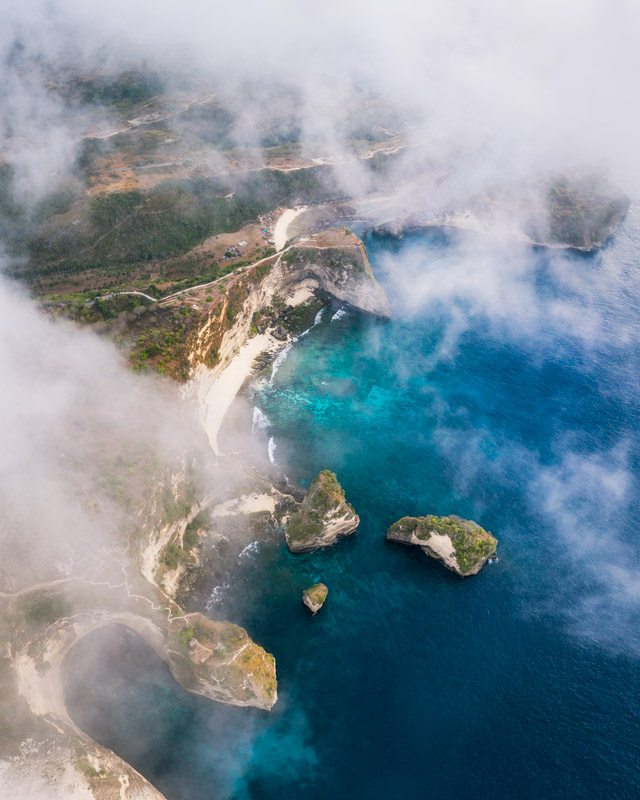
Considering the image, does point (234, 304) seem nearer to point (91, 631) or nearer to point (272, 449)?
point (272, 449)

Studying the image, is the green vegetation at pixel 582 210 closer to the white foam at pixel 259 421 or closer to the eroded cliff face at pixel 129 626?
the white foam at pixel 259 421

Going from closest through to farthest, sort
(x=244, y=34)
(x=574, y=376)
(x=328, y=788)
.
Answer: (x=328, y=788)
(x=574, y=376)
(x=244, y=34)

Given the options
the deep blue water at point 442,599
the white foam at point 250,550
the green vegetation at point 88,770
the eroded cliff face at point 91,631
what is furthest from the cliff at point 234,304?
the green vegetation at point 88,770

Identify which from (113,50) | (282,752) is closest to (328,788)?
(282,752)

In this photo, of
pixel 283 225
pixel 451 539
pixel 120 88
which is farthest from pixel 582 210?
pixel 120 88

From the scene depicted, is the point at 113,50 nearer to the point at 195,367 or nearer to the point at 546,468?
the point at 195,367

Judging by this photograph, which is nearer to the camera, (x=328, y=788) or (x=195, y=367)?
(x=328, y=788)

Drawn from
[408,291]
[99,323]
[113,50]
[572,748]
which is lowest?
[572,748]
